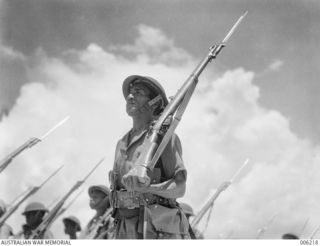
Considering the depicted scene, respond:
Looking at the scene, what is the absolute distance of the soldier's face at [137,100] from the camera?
4.39 meters

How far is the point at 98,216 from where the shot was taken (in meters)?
8.57

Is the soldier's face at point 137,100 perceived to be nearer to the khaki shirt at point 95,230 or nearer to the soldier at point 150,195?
the soldier at point 150,195

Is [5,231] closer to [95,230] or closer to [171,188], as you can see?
[95,230]

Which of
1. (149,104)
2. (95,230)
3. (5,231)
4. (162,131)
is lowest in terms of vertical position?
(5,231)

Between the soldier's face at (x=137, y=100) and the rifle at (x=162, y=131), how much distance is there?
251 mm

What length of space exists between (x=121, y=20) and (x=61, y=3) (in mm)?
821

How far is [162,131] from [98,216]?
189 inches

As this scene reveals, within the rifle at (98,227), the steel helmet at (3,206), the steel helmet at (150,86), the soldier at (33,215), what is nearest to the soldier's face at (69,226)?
the soldier at (33,215)

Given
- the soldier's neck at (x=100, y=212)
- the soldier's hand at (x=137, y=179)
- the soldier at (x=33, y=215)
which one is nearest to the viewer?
the soldier's hand at (x=137, y=179)

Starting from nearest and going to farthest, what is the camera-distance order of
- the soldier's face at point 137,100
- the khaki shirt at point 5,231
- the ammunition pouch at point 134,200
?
1. the ammunition pouch at point 134,200
2. the soldier's face at point 137,100
3. the khaki shirt at point 5,231

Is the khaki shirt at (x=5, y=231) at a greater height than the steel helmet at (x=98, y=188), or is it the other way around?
the steel helmet at (x=98, y=188)

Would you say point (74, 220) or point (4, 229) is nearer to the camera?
point (4, 229)

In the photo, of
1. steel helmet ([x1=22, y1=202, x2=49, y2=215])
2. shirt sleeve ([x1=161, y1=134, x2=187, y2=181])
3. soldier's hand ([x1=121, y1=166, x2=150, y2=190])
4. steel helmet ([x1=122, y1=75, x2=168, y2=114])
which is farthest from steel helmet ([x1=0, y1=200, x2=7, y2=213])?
soldier's hand ([x1=121, y1=166, x2=150, y2=190])

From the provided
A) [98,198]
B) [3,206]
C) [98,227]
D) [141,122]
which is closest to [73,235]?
[98,227]
